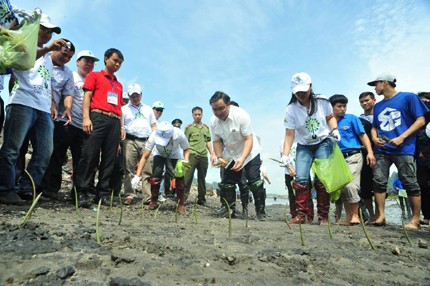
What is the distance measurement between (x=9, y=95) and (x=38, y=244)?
2.47m

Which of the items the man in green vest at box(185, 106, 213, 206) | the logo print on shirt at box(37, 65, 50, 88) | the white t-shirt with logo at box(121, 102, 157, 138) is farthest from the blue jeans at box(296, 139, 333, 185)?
the man in green vest at box(185, 106, 213, 206)

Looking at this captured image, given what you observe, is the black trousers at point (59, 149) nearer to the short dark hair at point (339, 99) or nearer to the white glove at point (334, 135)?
the white glove at point (334, 135)

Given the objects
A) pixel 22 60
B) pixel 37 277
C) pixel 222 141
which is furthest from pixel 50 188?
pixel 37 277

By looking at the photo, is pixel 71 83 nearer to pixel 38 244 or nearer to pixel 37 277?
pixel 38 244

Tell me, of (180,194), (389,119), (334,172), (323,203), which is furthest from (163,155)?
(389,119)

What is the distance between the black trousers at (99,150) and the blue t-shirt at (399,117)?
3.46m

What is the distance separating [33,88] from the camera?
134 inches

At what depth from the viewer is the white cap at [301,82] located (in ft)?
12.3

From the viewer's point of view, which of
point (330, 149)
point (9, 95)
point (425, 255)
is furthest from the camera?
point (330, 149)

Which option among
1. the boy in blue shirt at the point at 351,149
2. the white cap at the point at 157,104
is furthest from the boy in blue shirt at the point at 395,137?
the white cap at the point at 157,104

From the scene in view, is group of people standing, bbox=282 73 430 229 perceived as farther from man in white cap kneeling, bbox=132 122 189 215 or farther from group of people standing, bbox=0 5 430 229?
man in white cap kneeling, bbox=132 122 189 215

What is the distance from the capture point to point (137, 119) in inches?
225

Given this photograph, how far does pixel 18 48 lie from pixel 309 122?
3.18 metres

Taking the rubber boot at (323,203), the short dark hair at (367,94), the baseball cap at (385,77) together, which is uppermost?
the short dark hair at (367,94)
